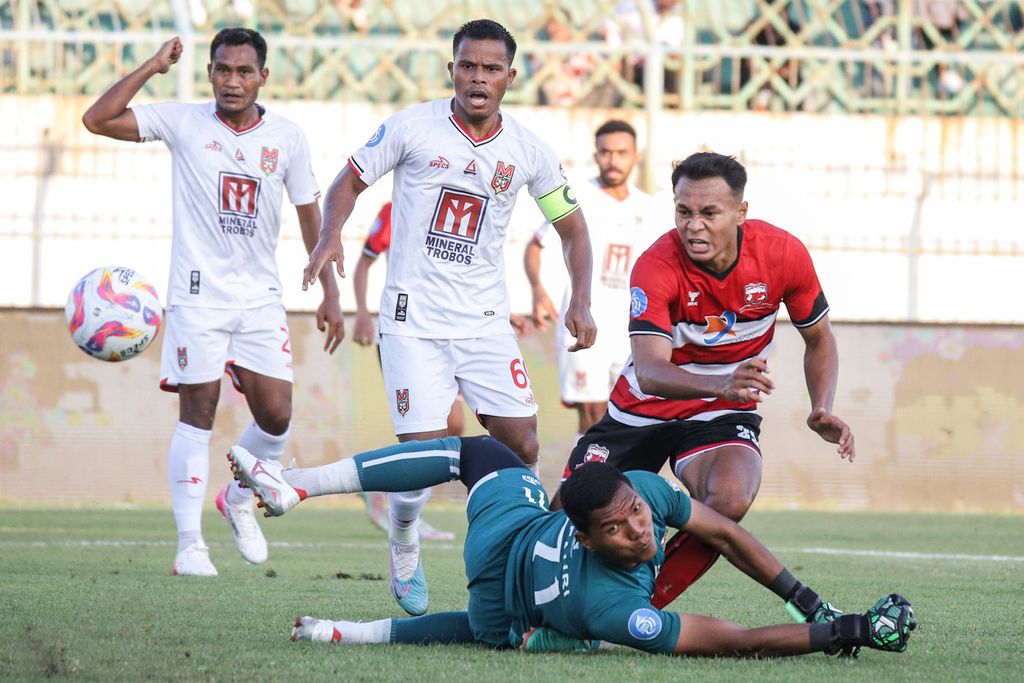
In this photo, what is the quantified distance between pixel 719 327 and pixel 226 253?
3035 mm

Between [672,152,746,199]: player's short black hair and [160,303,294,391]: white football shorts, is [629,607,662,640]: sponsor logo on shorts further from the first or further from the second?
[160,303,294,391]: white football shorts

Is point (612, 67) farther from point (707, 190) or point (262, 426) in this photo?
point (707, 190)

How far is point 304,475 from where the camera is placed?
5.44 metres

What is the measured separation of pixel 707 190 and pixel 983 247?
834 cm

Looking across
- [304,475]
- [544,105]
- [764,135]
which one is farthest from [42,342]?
[304,475]

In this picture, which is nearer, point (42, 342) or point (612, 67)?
point (42, 342)

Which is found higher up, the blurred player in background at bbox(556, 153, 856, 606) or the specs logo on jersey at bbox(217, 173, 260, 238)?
the specs logo on jersey at bbox(217, 173, 260, 238)

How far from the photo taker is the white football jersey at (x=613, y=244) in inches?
426

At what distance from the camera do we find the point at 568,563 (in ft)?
16.0

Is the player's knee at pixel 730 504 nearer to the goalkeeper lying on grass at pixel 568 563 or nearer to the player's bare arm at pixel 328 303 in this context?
the goalkeeper lying on grass at pixel 568 563

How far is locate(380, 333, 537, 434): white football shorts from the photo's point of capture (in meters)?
6.74

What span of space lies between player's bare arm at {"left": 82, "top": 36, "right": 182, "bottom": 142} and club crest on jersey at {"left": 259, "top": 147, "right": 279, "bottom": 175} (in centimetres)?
64

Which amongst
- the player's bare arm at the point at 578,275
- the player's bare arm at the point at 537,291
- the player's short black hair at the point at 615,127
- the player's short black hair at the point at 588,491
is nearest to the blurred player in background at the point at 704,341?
the player's bare arm at the point at 578,275

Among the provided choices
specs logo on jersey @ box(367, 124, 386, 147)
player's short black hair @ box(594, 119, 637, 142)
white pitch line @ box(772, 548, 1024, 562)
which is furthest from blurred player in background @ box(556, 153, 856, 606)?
player's short black hair @ box(594, 119, 637, 142)
